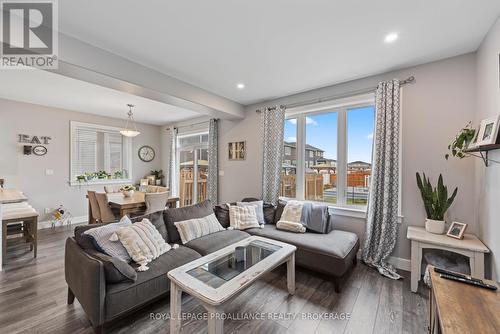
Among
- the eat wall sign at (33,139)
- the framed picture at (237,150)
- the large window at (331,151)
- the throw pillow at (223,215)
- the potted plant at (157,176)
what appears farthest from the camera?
the potted plant at (157,176)

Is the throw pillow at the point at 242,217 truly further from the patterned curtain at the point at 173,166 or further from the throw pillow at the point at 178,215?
the patterned curtain at the point at 173,166

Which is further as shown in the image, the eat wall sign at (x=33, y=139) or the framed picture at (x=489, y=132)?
the eat wall sign at (x=33, y=139)

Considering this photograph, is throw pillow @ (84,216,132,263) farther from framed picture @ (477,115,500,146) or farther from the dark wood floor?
framed picture @ (477,115,500,146)

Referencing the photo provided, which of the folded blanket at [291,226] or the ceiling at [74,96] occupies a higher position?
the ceiling at [74,96]

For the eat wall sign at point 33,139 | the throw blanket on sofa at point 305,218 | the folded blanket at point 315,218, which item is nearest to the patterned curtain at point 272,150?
the throw blanket on sofa at point 305,218

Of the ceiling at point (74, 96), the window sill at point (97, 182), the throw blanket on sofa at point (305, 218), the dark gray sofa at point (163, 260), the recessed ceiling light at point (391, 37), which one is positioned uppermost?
the recessed ceiling light at point (391, 37)

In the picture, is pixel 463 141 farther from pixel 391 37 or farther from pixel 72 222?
pixel 72 222

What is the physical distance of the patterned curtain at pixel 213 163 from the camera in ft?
15.8

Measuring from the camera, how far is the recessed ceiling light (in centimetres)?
204

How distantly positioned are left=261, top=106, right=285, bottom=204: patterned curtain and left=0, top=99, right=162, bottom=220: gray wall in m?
4.37

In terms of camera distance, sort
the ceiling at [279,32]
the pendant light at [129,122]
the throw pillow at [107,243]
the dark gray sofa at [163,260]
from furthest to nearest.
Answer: the pendant light at [129,122] → the throw pillow at [107,243] → the ceiling at [279,32] → the dark gray sofa at [163,260]

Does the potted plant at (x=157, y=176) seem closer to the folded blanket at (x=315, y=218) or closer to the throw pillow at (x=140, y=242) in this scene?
the throw pillow at (x=140, y=242)

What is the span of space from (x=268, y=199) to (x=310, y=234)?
1164 millimetres

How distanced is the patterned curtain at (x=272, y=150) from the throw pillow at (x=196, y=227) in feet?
4.21
